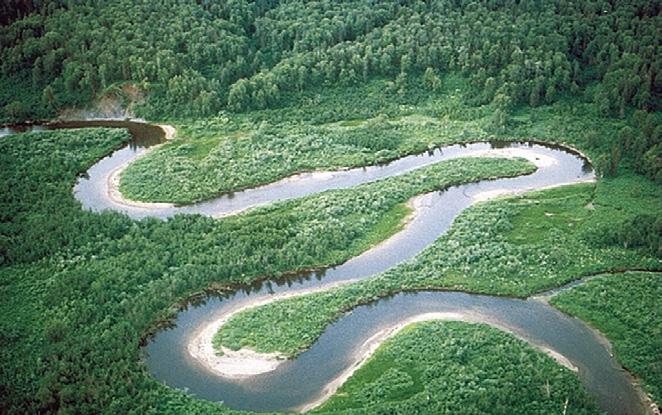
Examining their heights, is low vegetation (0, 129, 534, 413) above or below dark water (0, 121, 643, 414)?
above

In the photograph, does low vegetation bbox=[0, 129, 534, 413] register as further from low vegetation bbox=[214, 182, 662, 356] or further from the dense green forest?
the dense green forest

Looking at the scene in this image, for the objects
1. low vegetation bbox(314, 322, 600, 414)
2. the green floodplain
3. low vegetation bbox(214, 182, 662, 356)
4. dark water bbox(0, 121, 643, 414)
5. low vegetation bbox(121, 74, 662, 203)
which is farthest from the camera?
low vegetation bbox(121, 74, 662, 203)

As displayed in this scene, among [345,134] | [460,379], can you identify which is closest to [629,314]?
[460,379]

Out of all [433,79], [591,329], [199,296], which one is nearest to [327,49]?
[433,79]

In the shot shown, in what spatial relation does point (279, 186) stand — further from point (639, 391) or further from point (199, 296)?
point (639, 391)

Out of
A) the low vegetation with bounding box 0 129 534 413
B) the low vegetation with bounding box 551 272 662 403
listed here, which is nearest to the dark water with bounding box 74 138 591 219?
the low vegetation with bounding box 0 129 534 413

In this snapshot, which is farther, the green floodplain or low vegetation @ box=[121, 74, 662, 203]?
low vegetation @ box=[121, 74, 662, 203]
